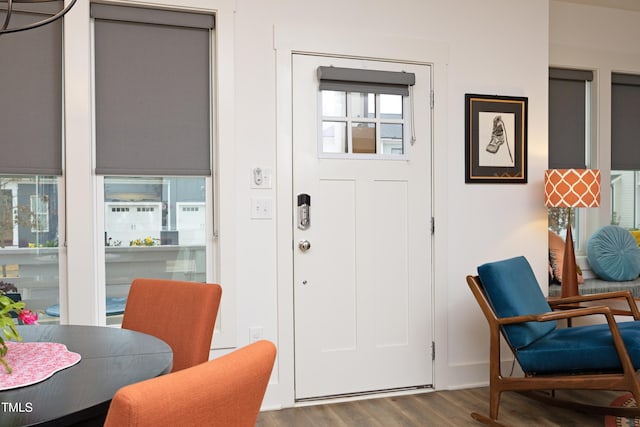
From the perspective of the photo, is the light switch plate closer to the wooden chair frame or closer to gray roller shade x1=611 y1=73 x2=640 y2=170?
the wooden chair frame

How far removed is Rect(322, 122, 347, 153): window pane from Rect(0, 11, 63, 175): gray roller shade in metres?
1.49

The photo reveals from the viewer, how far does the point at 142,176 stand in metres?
2.95

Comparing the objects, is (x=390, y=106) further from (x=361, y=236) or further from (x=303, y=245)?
(x=303, y=245)

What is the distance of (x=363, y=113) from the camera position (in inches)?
131

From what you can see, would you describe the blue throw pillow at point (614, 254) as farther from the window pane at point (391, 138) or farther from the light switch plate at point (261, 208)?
the light switch plate at point (261, 208)

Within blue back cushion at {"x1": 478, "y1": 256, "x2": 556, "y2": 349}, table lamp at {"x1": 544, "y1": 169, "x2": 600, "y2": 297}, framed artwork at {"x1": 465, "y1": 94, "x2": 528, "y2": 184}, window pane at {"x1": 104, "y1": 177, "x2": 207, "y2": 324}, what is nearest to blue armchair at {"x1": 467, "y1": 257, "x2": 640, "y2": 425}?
blue back cushion at {"x1": 478, "y1": 256, "x2": 556, "y2": 349}

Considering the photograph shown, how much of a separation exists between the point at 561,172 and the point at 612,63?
5.08ft

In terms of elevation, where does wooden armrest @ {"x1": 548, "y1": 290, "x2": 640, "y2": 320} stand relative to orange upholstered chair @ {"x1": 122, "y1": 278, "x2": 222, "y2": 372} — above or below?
below

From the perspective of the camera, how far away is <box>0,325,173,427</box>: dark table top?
3.53ft

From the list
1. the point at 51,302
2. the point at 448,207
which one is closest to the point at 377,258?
the point at 448,207

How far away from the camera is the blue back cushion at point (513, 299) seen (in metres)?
2.81

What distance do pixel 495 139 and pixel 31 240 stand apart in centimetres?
293

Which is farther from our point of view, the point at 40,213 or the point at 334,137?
the point at 334,137

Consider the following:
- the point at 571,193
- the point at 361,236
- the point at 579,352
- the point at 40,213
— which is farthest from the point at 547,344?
the point at 40,213
